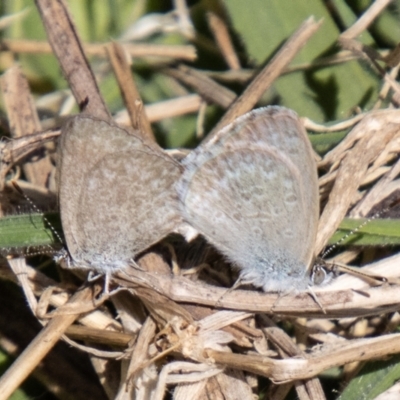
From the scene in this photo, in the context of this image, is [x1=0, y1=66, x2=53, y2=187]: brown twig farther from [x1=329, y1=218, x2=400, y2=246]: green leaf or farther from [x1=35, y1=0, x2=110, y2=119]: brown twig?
[x1=329, y1=218, x2=400, y2=246]: green leaf

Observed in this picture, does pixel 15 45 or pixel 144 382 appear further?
pixel 15 45

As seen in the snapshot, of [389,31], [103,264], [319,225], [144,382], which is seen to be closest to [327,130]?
[319,225]

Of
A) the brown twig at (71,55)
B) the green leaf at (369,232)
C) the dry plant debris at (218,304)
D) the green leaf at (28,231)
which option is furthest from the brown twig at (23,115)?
the green leaf at (369,232)

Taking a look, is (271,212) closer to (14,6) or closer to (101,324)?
(101,324)

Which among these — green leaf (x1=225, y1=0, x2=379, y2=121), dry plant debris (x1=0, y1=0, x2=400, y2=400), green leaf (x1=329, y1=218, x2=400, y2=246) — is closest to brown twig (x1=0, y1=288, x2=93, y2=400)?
dry plant debris (x1=0, y1=0, x2=400, y2=400)

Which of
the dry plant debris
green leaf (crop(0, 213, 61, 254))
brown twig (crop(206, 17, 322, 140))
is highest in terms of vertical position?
brown twig (crop(206, 17, 322, 140))

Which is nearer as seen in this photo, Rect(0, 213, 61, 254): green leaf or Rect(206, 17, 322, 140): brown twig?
Rect(0, 213, 61, 254): green leaf

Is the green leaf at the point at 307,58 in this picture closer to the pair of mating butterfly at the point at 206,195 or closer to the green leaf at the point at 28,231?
the pair of mating butterfly at the point at 206,195

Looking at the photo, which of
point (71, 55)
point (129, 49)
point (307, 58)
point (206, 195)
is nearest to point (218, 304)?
point (206, 195)
